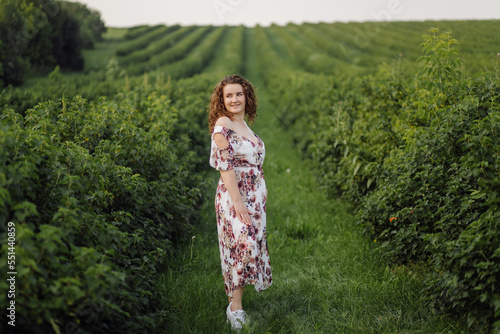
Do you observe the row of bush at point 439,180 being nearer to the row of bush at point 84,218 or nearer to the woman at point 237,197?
the woman at point 237,197

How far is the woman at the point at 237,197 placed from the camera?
301 centimetres

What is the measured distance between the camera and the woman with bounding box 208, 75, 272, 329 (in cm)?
301

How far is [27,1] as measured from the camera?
10766mm

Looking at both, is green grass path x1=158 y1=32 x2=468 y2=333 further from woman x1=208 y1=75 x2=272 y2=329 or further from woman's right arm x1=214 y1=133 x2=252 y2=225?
woman's right arm x1=214 y1=133 x2=252 y2=225

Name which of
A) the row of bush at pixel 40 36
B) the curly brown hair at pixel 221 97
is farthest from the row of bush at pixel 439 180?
the row of bush at pixel 40 36

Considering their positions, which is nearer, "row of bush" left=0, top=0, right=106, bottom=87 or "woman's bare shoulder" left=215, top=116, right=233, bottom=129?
"woman's bare shoulder" left=215, top=116, right=233, bottom=129

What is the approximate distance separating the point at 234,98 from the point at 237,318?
1.65m

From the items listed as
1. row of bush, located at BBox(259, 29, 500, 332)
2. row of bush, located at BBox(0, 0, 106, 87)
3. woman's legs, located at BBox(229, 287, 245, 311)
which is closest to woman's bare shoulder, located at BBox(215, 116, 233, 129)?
woman's legs, located at BBox(229, 287, 245, 311)

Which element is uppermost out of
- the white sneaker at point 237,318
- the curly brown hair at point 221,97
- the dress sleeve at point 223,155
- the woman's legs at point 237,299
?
the curly brown hair at point 221,97

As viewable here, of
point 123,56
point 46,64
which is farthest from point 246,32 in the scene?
point 46,64

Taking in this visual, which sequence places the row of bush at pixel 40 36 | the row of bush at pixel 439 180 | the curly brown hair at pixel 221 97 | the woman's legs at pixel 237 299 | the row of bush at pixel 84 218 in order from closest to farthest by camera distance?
the row of bush at pixel 84 218
the row of bush at pixel 439 180
the woman's legs at pixel 237 299
the curly brown hair at pixel 221 97
the row of bush at pixel 40 36

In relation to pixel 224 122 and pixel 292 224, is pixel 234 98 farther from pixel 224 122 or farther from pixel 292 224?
pixel 292 224

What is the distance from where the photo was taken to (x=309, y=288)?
12.4 ft

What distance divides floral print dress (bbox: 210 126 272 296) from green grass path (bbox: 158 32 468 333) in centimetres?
38
